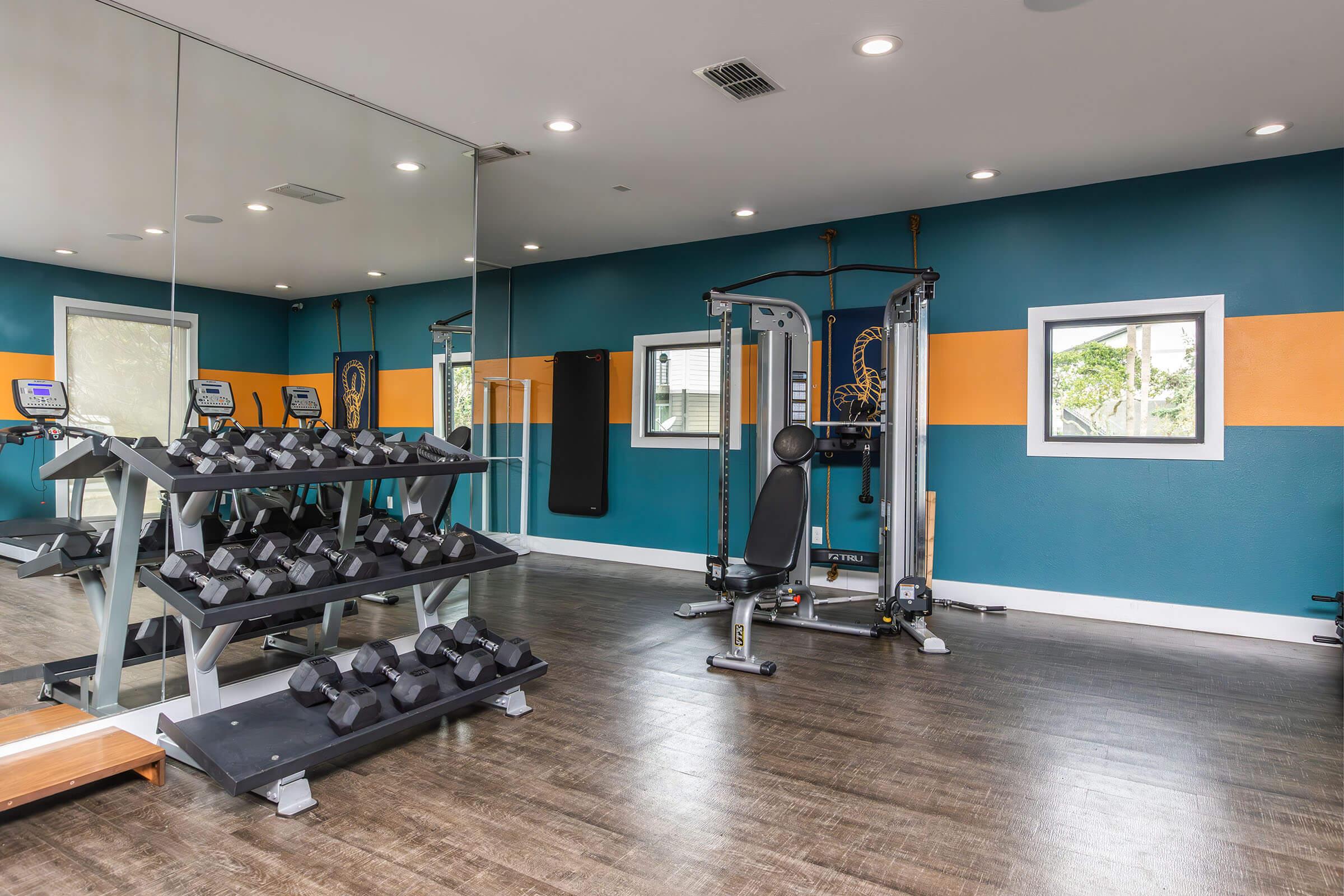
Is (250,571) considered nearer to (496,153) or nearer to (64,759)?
(64,759)

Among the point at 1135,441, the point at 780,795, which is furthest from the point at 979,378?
the point at 780,795

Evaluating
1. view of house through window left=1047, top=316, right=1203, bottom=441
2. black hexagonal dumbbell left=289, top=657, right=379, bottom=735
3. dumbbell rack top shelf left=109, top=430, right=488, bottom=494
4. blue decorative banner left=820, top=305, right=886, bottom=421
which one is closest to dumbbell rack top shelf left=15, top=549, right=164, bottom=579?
dumbbell rack top shelf left=109, top=430, right=488, bottom=494

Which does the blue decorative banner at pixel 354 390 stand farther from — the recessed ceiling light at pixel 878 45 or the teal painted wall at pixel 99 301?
the recessed ceiling light at pixel 878 45

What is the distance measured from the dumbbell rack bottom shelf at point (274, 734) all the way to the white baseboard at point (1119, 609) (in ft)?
10.8

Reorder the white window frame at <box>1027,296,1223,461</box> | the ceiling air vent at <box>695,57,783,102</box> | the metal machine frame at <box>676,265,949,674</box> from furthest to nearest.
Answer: the white window frame at <box>1027,296,1223,461</box> < the metal machine frame at <box>676,265,949,674</box> < the ceiling air vent at <box>695,57,783,102</box>

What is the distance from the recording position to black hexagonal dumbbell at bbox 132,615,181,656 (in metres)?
2.64

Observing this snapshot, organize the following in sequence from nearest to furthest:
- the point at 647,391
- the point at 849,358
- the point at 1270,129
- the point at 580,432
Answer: the point at 1270,129, the point at 849,358, the point at 647,391, the point at 580,432

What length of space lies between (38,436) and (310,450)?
84cm

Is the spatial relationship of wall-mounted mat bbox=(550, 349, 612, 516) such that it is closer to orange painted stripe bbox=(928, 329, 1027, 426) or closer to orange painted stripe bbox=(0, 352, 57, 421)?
orange painted stripe bbox=(928, 329, 1027, 426)

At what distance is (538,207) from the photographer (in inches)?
198

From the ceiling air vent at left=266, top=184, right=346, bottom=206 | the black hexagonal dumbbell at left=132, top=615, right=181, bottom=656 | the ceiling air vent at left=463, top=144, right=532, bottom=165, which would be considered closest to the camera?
the black hexagonal dumbbell at left=132, top=615, right=181, bottom=656

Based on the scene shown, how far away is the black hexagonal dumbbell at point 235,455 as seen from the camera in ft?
7.75

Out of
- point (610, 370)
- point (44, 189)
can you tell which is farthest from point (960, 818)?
point (610, 370)

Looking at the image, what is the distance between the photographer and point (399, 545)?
282 centimetres
